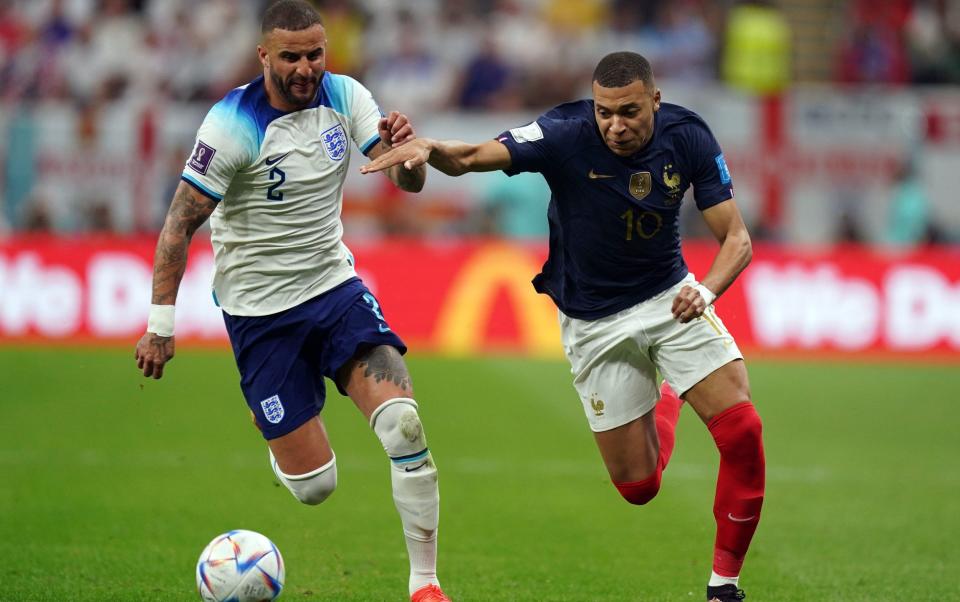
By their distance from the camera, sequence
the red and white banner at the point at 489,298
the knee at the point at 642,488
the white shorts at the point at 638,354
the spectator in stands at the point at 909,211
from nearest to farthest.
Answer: the white shorts at the point at 638,354, the knee at the point at 642,488, the red and white banner at the point at 489,298, the spectator in stands at the point at 909,211

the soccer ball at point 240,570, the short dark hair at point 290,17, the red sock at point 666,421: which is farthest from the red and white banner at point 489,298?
the soccer ball at point 240,570

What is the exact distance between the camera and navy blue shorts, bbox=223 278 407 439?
650 cm

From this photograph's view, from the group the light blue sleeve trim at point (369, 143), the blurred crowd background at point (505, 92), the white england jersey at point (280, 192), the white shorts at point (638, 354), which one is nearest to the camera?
the white england jersey at point (280, 192)

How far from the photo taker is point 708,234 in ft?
58.9

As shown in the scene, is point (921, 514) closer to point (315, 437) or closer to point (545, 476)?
point (545, 476)

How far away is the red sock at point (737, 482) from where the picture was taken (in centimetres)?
623

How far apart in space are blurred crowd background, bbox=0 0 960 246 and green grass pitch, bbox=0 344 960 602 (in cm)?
327

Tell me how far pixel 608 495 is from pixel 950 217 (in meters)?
10.5

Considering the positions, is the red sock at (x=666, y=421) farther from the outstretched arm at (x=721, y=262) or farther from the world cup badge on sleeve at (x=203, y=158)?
the world cup badge on sleeve at (x=203, y=158)

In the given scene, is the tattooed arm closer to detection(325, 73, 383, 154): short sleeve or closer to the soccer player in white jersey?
the soccer player in white jersey

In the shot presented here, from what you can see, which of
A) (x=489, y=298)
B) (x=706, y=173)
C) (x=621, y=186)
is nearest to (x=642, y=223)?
(x=621, y=186)

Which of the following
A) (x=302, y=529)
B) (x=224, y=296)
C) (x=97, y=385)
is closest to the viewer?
(x=224, y=296)

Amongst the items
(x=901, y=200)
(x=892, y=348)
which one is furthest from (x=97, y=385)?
(x=901, y=200)

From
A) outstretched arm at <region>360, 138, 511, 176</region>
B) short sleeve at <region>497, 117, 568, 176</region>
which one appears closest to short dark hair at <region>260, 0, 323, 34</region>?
outstretched arm at <region>360, 138, 511, 176</region>
